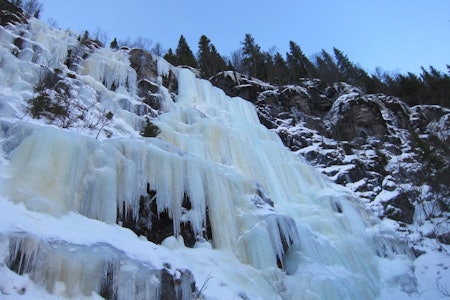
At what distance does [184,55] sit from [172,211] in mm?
25830

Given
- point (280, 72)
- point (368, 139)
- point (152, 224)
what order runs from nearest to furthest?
point (152, 224)
point (368, 139)
point (280, 72)

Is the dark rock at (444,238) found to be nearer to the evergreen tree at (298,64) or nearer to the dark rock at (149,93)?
the dark rock at (149,93)

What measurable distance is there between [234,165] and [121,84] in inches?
244

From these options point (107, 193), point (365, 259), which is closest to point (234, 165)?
point (365, 259)

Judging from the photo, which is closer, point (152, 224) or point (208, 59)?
point (152, 224)

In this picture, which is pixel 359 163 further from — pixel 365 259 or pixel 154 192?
pixel 154 192

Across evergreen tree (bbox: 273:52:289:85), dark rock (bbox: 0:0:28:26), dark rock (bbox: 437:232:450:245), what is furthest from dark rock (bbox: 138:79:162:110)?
evergreen tree (bbox: 273:52:289:85)

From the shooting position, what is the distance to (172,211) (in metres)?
8.34

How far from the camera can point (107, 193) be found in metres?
7.16

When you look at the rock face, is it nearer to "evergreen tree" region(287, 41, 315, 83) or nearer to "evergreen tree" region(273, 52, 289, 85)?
"evergreen tree" region(273, 52, 289, 85)

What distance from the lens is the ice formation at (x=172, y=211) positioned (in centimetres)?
535

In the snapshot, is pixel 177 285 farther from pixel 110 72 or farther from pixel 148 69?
pixel 148 69

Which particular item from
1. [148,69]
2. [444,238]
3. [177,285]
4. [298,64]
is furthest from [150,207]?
[298,64]

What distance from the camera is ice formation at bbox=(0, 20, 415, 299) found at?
5.35m
